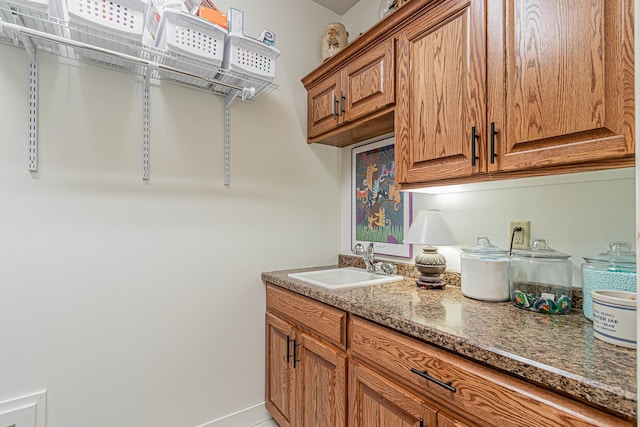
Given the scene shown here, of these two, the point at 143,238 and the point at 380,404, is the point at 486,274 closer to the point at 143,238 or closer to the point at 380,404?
the point at 380,404

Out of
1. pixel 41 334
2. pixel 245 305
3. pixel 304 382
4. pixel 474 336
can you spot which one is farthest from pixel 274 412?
pixel 474 336

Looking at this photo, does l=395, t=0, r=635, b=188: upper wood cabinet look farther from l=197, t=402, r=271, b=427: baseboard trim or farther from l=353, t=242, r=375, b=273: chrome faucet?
l=197, t=402, r=271, b=427: baseboard trim

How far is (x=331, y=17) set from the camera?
2.26 meters

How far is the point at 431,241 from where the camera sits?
4.66 feet

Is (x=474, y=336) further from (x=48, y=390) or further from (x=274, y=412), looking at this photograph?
(x=48, y=390)

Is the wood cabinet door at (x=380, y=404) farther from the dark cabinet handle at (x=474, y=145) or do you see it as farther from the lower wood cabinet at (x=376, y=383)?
the dark cabinet handle at (x=474, y=145)

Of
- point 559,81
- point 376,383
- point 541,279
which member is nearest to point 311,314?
point 376,383

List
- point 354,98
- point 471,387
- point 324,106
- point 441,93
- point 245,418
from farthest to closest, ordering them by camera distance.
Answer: point 324,106, point 245,418, point 354,98, point 441,93, point 471,387

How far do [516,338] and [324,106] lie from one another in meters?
1.57

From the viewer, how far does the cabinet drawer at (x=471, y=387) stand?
639mm

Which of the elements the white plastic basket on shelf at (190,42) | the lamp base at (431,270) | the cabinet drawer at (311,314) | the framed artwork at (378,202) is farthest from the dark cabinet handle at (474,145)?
the white plastic basket on shelf at (190,42)

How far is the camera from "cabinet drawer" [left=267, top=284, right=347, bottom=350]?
1267 millimetres

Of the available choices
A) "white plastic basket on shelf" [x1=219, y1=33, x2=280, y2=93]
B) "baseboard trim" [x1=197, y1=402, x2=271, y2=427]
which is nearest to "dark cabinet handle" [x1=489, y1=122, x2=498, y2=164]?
"white plastic basket on shelf" [x1=219, y1=33, x2=280, y2=93]

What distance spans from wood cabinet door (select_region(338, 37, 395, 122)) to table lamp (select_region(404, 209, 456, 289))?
0.61 metres
